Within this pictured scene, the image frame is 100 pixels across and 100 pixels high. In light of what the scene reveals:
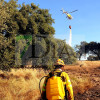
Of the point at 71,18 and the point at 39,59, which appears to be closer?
the point at 71,18

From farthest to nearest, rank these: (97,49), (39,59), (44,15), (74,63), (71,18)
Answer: (97,49), (74,63), (44,15), (39,59), (71,18)

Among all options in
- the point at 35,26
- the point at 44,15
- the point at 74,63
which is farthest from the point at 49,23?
the point at 74,63

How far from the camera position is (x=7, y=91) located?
29.6ft

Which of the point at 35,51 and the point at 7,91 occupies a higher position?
the point at 35,51

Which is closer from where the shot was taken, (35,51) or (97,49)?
(35,51)

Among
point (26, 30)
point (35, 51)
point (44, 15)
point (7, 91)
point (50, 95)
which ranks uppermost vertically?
point (44, 15)

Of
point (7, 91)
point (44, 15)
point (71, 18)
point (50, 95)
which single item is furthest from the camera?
point (44, 15)

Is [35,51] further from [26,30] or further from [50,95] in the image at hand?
[50,95]

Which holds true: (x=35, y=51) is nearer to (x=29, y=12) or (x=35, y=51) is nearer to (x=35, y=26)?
(x=35, y=26)

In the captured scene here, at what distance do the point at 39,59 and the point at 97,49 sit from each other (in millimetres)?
43255

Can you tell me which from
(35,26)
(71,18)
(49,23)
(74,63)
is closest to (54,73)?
(71,18)

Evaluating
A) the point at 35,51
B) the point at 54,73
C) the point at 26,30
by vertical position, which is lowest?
the point at 54,73

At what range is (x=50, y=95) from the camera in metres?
4.33

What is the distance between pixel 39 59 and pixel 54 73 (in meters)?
15.9
